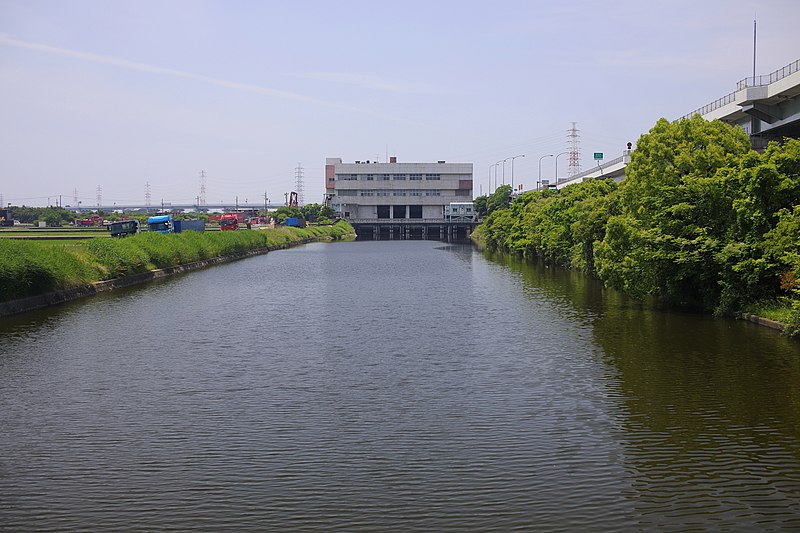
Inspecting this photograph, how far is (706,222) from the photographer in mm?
33531

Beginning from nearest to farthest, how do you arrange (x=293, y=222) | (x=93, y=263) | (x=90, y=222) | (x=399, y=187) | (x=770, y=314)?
1. (x=770, y=314)
2. (x=93, y=263)
3. (x=293, y=222)
4. (x=90, y=222)
5. (x=399, y=187)

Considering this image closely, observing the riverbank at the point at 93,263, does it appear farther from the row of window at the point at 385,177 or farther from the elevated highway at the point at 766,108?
the row of window at the point at 385,177

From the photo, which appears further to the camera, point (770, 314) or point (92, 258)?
point (92, 258)

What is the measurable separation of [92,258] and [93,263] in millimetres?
1063

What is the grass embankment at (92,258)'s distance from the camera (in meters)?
36.6

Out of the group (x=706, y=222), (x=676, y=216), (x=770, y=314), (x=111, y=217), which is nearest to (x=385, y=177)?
(x=111, y=217)

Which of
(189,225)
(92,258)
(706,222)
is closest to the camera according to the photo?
(706,222)

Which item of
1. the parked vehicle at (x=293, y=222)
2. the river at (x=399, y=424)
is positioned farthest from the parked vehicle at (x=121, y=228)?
the parked vehicle at (x=293, y=222)

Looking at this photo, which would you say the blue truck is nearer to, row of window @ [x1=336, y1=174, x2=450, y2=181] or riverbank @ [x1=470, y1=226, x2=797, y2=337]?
row of window @ [x1=336, y1=174, x2=450, y2=181]

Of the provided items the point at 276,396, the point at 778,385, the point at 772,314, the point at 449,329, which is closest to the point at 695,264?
the point at 772,314

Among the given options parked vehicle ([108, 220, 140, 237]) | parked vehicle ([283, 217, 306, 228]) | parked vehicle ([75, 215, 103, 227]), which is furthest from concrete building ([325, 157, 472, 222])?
parked vehicle ([108, 220, 140, 237])

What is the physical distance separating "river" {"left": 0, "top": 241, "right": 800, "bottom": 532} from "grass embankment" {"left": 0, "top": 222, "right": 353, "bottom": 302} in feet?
13.4

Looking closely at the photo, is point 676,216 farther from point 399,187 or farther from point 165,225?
point 399,187

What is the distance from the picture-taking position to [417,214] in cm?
17938
